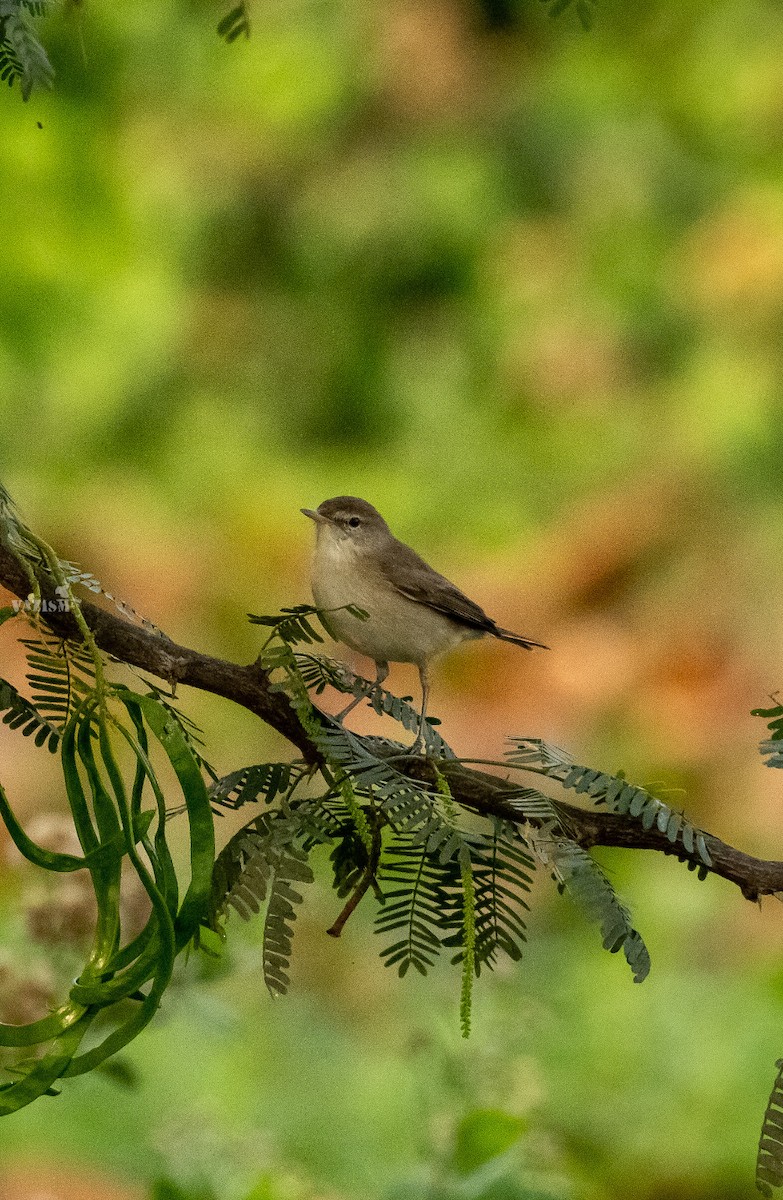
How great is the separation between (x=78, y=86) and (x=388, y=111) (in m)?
1.08

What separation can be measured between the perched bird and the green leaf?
19.5 inches

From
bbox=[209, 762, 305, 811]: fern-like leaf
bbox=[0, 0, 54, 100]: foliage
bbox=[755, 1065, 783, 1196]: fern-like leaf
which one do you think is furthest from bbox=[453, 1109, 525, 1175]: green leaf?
bbox=[0, 0, 54, 100]: foliage

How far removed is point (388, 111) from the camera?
5.09m

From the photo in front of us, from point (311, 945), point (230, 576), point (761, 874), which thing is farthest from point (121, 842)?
→ point (230, 576)

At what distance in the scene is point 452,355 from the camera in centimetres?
482

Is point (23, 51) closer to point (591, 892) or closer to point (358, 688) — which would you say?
point (358, 688)

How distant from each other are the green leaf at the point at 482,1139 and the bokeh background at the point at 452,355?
5.92ft

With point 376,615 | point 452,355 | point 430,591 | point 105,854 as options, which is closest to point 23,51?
point 105,854

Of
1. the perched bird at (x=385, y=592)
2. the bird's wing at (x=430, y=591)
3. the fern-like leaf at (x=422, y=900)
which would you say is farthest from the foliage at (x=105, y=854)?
the bird's wing at (x=430, y=591)

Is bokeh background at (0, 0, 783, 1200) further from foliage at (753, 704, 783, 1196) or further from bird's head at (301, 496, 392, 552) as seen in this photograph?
foliage at (753, 704, 783, 1196)

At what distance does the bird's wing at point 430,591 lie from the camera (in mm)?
1952

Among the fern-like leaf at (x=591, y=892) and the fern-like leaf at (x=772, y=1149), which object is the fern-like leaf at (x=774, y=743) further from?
the fern-like leaf at (x=591, y=892)

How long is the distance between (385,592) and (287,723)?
996mm

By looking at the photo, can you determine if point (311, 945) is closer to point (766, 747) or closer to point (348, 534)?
point (348, 534)
